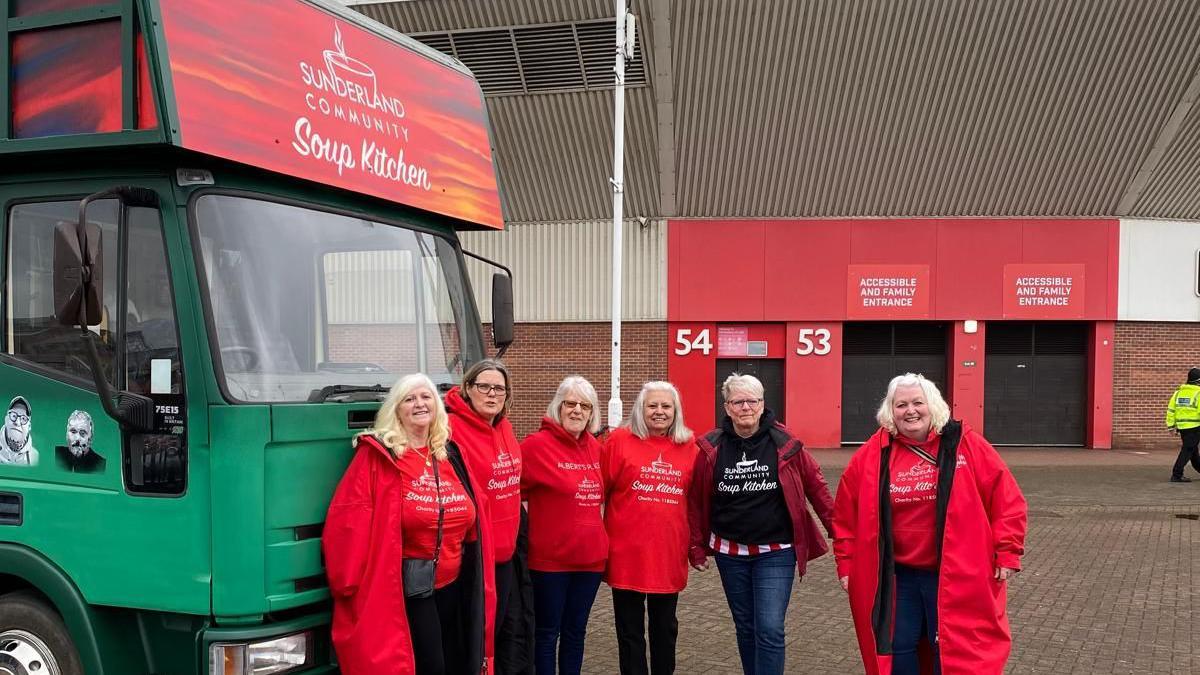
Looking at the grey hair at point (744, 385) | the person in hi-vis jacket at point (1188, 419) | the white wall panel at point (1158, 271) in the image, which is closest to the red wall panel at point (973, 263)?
the white wall panel at point (1158, 271)

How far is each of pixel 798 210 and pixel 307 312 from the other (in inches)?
604

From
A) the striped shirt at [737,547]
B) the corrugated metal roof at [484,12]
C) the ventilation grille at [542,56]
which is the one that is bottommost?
the striped shirt at [737,547]

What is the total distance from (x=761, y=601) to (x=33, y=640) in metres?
3.12

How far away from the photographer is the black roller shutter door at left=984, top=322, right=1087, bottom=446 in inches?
720

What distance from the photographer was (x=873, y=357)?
1842cm

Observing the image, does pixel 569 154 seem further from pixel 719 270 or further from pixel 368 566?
pixel 368 566

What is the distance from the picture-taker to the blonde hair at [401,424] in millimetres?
3359

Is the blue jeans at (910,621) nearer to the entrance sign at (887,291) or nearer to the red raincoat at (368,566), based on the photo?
the red raincoat at (368,566)

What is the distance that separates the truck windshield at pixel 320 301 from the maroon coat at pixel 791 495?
4.40 feet

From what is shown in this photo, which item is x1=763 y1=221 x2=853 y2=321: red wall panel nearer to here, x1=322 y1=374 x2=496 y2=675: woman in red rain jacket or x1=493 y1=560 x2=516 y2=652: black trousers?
x1=493 y1=560 x2=516 y2=652: black trousers

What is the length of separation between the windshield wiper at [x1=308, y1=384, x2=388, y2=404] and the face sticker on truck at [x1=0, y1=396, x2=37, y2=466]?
1.10 meters

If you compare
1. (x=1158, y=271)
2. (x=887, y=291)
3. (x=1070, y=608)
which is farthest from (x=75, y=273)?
(x=1158, y=271)

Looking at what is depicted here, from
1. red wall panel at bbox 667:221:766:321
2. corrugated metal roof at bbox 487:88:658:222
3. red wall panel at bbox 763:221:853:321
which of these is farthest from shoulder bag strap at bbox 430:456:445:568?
red wall panel at bbox 763:221:853:321

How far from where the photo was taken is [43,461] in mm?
3396
